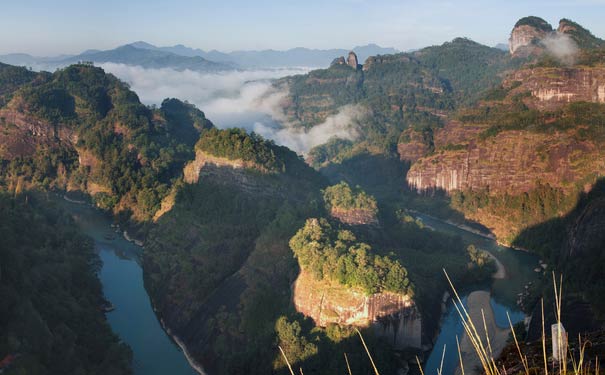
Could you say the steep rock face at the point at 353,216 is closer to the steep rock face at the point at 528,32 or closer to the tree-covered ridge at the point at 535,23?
the steep rock face at the point at 528,32

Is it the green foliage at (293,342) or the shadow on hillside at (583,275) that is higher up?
the shadow on hillside at (583,275)

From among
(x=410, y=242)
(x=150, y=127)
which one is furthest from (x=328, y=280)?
(x=150, y=127)

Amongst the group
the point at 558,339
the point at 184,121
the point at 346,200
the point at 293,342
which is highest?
the point at 558,339

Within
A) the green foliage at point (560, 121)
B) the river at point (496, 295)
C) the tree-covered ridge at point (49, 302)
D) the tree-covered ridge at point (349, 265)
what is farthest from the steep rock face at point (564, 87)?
the tree-covered ridge at point (49, 302)

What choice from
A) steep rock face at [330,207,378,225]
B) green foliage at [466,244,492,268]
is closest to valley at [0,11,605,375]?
steep rock face at [330,207,378,225]

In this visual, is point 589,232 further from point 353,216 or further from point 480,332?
point 353,216

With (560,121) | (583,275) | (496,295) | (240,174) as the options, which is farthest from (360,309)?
(560,121)
